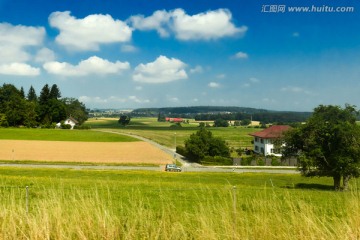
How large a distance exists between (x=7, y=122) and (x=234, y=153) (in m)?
78.4

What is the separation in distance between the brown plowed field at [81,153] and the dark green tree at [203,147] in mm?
5050

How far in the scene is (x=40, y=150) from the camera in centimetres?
6956

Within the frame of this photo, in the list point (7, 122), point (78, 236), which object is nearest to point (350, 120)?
point (78, 236)

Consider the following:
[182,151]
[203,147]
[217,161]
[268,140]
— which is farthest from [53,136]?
[268,140]

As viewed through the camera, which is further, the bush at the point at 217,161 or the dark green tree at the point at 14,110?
the dark green tree at the point at 14,110

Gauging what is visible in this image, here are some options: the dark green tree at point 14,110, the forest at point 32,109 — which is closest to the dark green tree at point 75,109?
the forest at point 32,109

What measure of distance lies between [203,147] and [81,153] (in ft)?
82.5

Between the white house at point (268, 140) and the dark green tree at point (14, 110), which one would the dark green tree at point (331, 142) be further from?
the dark green tree at point (14, 110)

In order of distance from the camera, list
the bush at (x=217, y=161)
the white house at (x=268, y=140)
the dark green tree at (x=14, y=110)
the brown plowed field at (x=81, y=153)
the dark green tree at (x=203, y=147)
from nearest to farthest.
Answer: the brown plowed field at (x=81, y=153), the bush at (x=217, y=161), the dark green tree at (x=203, y=147), the white house at (x=268, y=140), the dark green tree at (x=14, y=110)

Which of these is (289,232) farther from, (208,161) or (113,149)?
(113,149)

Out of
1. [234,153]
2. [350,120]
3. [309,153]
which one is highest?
[350,120]

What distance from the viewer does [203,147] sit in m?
66.2

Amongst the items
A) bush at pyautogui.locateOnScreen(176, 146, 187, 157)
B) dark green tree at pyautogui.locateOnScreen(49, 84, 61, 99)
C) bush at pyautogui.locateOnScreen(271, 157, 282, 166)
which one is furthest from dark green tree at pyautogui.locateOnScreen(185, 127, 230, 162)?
dark green tree at pyautogui.locateOnScreen(49, 84, 61, 99)

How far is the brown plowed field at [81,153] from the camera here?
6053cm
